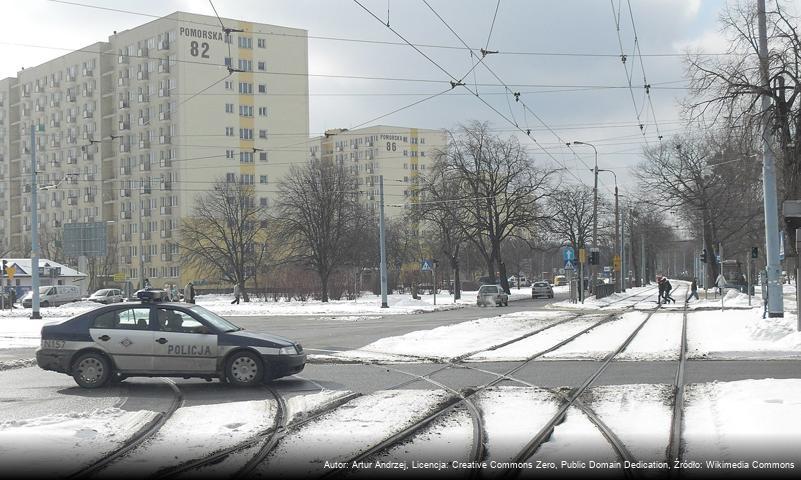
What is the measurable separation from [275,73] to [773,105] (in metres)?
76.2

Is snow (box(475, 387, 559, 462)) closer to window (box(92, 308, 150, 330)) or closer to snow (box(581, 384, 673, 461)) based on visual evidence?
snow (box(581, 384, 673, 461))

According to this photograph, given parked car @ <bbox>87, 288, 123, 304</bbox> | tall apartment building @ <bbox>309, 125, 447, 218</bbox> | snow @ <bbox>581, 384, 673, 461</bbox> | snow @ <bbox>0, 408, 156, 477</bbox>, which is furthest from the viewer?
tall apartment building @ <bbox>309, 125, 447, 218</bbox>

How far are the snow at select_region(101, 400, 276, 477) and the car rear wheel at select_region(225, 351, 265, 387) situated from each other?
1630mm

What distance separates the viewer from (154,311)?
13602 millimetres

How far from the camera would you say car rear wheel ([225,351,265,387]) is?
1335 cm

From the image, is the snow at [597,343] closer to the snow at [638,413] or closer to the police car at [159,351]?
the snow at [638,413]

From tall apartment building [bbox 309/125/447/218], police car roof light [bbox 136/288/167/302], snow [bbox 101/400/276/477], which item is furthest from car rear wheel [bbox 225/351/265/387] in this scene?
tall apartment building [bbox 309/125/447/218]

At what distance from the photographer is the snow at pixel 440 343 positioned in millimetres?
18703

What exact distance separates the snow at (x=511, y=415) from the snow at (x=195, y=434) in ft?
8.44

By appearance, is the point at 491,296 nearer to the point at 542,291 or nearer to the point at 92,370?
the point at 542,291

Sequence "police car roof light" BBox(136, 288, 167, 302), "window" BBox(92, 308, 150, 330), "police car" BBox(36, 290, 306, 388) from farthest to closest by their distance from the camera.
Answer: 1. "police car roof light" BBox(136, 288, 167, 302)
2. "window" BBox(92, 308, 150, 330)
3. "police car" BBox(36, 290, 306, 388)

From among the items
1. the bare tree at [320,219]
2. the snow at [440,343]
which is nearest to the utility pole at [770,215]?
the snow at [440,343]

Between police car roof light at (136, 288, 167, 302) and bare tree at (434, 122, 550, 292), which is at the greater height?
bare tree at (434, 122, 550, 292)

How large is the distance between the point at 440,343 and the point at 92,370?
10.4 metres
